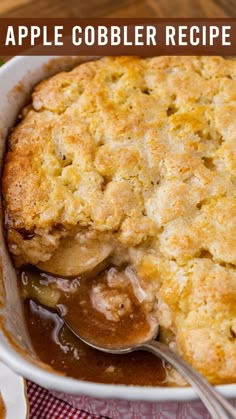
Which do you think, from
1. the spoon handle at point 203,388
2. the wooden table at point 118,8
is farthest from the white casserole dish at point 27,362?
the wooden table at point 118,8

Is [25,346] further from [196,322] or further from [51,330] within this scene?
[196,322]

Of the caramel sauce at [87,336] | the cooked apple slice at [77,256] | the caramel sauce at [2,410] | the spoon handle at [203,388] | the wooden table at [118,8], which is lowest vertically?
the caramel sauce at [2,410]

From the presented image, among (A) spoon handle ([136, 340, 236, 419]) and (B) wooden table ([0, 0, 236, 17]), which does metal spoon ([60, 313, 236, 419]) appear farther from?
(B) wooden table ([0, 0, 236, 17])

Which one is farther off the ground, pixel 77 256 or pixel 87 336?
pixel 77 256

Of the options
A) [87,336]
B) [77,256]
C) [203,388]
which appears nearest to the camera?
[203,388]

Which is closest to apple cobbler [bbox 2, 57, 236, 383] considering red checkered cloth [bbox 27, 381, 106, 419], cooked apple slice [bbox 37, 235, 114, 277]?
cooked apple slice [bbox 37, 235, 114, 277]

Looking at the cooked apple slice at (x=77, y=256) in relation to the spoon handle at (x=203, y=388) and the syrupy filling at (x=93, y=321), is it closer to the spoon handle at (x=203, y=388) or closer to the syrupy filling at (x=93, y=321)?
the syrupy filling at (x=93, y=321)

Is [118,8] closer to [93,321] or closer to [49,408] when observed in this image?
[93,321]

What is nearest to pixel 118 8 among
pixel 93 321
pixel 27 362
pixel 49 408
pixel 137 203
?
pixel 137 203
